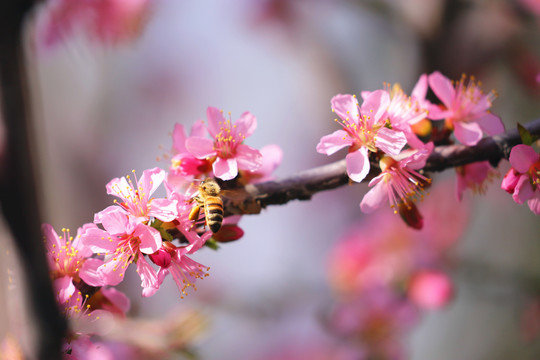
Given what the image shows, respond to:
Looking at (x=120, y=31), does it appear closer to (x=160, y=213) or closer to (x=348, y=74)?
(x=348, y=74)

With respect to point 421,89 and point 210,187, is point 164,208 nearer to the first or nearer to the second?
point 210,187

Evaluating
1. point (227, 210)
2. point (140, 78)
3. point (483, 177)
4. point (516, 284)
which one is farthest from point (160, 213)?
point (140, 78)

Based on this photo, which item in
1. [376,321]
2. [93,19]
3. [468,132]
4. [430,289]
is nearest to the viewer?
[468,132]

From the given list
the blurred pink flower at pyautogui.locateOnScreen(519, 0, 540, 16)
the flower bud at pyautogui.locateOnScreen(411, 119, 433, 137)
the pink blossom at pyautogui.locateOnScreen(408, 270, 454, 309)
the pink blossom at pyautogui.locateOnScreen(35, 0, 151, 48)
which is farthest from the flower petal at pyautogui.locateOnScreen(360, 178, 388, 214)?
the blurred pink flower at pyautogui.locateOnScreen(519, 0, 540, 16)

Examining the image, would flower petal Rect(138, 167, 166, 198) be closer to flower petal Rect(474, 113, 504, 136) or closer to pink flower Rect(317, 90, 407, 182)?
pink flower Rect(317, 90, 407, 182)

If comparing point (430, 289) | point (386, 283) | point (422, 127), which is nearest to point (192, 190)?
point (422, 127)

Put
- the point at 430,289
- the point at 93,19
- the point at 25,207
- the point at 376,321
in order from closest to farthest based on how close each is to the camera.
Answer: the point at 25,207 < the point at 430,289 < the point at 376,321 < the point at 93,19

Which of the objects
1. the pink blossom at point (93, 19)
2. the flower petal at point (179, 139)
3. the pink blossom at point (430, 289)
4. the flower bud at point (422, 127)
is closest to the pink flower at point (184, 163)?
the flower petal at point (179, 139)
